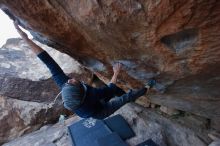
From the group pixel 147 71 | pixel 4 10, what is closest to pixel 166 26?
pixel 147 71

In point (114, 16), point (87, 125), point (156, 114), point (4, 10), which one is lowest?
point (87, 125)

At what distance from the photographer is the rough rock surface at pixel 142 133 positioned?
3.52 metres

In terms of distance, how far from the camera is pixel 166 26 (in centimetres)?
170

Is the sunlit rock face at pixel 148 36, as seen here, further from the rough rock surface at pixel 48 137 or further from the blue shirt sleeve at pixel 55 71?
the rough rock surface at pixel 48 137

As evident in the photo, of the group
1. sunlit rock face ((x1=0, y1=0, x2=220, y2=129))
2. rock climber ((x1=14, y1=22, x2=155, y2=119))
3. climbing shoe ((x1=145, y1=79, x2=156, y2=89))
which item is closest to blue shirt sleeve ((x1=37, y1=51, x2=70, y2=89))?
rock climber ((x1=14, y1=22, x2=155, y2=119))

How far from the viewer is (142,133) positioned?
3809 mm

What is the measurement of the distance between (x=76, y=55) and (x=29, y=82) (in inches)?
101

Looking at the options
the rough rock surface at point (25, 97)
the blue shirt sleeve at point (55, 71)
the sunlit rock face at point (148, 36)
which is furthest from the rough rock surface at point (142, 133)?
the blue shirt sleeve at point (55, 71)

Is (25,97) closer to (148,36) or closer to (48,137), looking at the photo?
(48,137)

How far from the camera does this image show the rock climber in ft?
7.78

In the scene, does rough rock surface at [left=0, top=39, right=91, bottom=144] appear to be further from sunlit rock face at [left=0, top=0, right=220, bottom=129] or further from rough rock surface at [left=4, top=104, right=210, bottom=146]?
sunlit rock face at [left=0, top=0, right=220, bottom=129]

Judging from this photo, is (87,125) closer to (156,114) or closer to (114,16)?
(156,114)

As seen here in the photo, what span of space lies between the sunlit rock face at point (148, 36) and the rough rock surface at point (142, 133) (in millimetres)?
624

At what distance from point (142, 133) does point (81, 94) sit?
1.75 m
